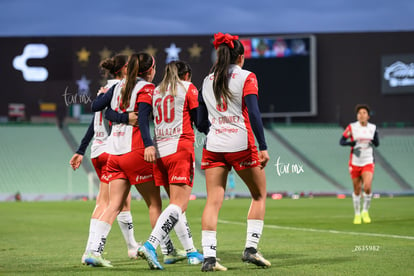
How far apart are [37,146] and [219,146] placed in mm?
38987

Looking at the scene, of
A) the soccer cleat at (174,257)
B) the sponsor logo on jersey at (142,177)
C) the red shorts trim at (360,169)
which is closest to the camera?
the sponsor logo on jersey at (142,177)

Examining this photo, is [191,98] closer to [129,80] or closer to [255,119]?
[129,80]

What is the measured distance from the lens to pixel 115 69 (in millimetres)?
9062

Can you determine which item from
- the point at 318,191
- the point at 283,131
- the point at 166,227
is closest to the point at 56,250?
the point at 166,227

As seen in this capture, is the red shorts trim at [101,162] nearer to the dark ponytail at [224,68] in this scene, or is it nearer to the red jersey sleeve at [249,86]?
the dark ponytail at [224,68]

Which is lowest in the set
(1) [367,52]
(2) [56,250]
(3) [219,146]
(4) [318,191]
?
(4) [318,191]

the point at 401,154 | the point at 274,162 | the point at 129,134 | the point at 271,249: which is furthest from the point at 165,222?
the point at 401,154

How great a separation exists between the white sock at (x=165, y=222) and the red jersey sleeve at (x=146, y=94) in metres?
1.11

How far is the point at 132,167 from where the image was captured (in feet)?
27.1

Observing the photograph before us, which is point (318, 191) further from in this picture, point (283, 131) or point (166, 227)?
point (166, 227)

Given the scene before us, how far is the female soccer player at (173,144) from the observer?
7.96 m

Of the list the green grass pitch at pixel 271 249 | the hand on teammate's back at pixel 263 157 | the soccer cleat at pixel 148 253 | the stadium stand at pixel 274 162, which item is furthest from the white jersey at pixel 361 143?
the stadium stand at pixel 274 162

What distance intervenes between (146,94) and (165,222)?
134cm

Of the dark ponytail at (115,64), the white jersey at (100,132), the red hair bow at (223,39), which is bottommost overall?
the white jersey at (100,132)
